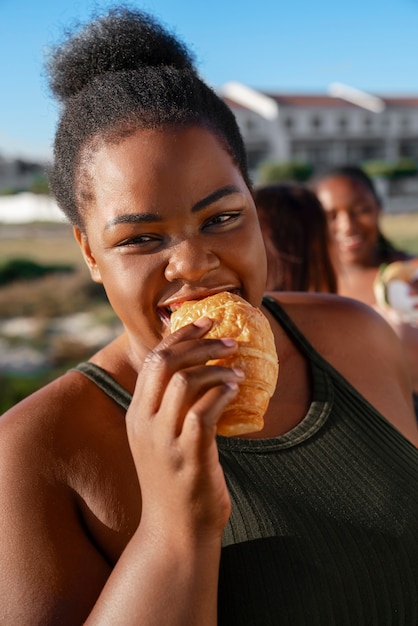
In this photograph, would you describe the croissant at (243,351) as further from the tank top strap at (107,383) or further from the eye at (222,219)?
the tank top strap at (107,383)

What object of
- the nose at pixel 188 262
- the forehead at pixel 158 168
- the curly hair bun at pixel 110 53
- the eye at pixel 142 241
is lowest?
the nose at pixel 188 262

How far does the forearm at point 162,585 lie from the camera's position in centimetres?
129

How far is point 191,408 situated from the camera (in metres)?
1.22

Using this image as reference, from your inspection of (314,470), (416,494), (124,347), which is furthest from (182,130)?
(416,494)

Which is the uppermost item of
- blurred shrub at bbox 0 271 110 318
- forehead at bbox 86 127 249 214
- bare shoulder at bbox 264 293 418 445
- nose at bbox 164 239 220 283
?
A: forehead at bbox 86 127 249 214

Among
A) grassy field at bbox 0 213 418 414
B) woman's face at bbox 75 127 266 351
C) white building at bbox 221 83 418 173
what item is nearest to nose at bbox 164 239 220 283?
woman's face at bbox 75 127 266 351

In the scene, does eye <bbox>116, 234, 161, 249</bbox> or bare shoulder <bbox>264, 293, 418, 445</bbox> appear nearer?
eye <bbox>116, 234, 161, 249</bbox>

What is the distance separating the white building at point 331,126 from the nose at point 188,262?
45611 millimetres

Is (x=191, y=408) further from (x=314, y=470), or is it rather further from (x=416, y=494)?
(x=416, y=494)

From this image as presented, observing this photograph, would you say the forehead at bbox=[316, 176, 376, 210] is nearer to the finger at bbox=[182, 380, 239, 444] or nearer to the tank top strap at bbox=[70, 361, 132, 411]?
the tank top strap at bbox=[70, 361, 132, 411]

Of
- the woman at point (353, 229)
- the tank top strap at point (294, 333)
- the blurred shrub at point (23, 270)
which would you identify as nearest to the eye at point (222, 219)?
the tank top strap at point (294, 333)

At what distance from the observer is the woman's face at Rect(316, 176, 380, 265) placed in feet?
17.3

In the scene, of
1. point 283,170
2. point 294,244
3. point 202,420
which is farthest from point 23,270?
point 283,170

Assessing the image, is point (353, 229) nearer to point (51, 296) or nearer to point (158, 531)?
point (158, 531)
